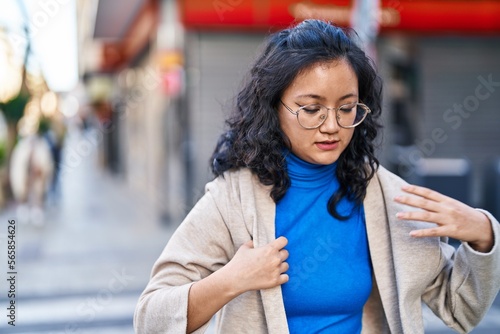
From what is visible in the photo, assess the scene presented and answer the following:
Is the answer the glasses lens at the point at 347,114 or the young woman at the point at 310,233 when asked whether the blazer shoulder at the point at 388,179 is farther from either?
the glasses lens at the point at 347,114

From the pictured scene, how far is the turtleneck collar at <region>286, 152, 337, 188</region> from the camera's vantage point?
5.71 feet

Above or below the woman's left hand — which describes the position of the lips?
above

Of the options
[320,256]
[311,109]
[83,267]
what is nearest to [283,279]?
[320,256]

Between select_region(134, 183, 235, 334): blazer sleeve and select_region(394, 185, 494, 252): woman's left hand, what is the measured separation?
1.50ft

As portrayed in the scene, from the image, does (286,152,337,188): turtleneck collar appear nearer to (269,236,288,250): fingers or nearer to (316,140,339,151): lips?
(316,140,339,151): lips

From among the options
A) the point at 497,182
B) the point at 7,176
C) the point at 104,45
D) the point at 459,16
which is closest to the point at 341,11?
the point at 459,16

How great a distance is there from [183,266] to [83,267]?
649 centimetres

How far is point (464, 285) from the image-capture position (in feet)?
5.61

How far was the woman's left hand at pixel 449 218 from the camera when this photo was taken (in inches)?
64.4

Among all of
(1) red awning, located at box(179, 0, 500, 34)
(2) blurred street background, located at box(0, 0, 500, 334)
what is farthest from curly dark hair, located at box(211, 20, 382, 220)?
(1) red awning, located at box(179, 0, 500, 34)

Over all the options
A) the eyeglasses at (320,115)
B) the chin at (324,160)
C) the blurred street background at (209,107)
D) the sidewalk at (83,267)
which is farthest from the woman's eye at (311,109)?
the blurred street background at (209,107)

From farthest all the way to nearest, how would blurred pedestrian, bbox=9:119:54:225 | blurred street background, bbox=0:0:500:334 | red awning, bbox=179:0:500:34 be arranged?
blurred pedestrian, bbox=9:119:54:225 → red awning, bbox=179:0:500:34 → blurred street background, bbox=0:0:500:334

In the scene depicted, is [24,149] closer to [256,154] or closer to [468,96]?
[468,96]

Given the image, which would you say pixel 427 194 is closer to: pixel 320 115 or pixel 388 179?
pixel 388 179
